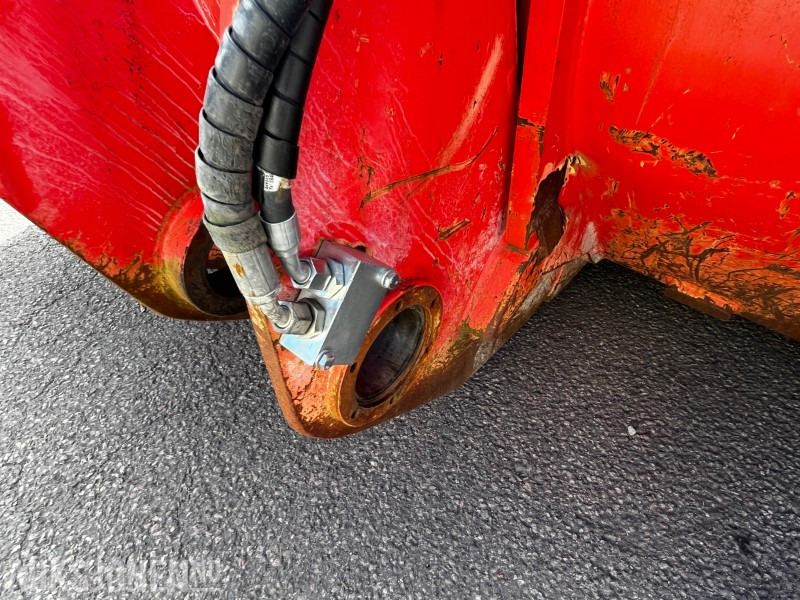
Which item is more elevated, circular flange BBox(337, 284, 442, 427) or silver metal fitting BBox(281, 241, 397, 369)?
silver metal fitting BBox(281, 241, 397, 369)

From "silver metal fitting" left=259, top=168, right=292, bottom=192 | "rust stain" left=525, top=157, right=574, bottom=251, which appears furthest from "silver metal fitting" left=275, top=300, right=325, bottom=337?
"rust stain" left=525, top=157, right=574, bottom=251

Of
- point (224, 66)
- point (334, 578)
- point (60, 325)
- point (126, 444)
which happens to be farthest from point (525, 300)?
point (60, 325)

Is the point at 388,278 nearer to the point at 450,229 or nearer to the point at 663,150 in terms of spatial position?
the point at 450,229

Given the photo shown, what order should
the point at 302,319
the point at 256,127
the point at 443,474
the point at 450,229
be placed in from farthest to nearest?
the point at 443,474 → the point at 450,229 → the point at 302,319 → the point at 256,127

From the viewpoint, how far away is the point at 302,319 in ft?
2.39

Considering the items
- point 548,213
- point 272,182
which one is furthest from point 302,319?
point 548,213

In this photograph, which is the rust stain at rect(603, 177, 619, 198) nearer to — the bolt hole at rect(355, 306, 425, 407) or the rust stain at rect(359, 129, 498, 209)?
the rust stain at rect(359, 129, 498, 209)

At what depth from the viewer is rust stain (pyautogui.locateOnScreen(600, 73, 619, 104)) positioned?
866 mm

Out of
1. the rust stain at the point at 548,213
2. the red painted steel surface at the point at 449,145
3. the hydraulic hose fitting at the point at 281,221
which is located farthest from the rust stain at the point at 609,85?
the hydraulic hose fitting at the point at 281,221

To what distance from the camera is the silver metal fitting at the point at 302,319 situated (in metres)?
0.71

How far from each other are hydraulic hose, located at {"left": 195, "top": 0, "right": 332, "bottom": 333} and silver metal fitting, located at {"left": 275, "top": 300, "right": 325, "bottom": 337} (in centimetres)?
5

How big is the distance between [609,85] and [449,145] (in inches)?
10.7

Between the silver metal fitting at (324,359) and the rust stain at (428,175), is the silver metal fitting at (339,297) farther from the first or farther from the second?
the rust stain at (428,175)

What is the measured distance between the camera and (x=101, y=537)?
1217 millimetres
